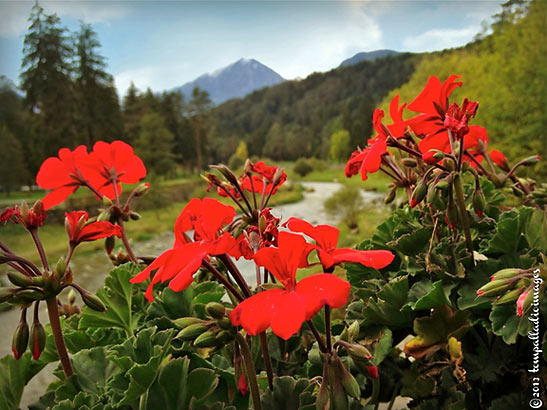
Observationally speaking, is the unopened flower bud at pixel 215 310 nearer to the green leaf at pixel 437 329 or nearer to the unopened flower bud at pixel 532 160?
the green leaf at pixel 437 329

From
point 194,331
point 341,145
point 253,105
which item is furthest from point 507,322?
point 253,105

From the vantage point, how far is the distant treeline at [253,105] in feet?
17.8

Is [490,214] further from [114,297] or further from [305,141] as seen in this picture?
[305,141]

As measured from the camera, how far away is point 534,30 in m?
5.41

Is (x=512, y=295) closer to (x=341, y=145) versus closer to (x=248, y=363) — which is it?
(x=248, y=363)

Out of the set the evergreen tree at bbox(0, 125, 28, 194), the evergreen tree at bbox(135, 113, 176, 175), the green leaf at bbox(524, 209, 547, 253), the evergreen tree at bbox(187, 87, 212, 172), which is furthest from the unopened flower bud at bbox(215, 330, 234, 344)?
the evergreen tree at bbox(187, 87, 212, 172)

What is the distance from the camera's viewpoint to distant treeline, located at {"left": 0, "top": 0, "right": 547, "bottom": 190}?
5.41 meters

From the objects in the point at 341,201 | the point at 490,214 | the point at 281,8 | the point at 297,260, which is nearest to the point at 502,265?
the point at 490,214

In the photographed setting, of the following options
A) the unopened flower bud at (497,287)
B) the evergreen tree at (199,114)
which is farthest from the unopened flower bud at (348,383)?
the evergreen tree at (199,114)

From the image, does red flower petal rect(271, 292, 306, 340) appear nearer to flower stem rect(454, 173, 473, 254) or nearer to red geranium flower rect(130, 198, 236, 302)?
red geranium flower rect(130, 198, 236, 302)

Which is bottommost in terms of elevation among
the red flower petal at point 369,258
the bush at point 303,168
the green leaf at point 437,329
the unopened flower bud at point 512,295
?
the bush at point 303,168

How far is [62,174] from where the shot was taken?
47cm

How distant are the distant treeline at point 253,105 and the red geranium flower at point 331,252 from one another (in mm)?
5858

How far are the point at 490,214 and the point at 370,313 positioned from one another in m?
0.24
